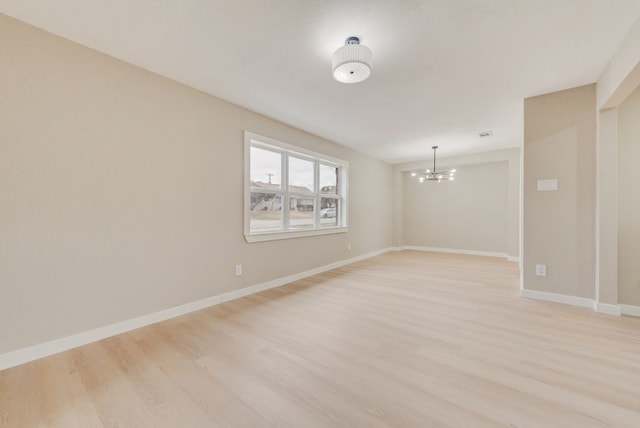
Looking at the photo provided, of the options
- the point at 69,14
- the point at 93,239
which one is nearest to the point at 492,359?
the point at 93,239

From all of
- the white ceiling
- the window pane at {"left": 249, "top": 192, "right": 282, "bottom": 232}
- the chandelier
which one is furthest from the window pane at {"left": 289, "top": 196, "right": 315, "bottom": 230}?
the chandelier

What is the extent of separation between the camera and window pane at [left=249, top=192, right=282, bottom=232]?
3621 millimetres

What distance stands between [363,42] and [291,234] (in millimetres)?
2756

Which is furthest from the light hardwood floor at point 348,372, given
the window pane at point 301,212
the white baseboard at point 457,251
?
the white baseboard at point 457,251

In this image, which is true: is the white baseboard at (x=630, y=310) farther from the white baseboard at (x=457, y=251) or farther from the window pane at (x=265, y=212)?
the window pane at (x=265, y=212)

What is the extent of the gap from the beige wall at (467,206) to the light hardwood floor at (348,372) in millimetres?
3688

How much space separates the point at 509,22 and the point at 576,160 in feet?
6.88

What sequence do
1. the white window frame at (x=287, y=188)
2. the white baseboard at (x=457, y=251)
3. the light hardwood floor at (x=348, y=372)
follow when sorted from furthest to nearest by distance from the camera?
the white baseboard at (x=457, y=251) < the white window frame at (x=287, y=188) < the light hardwood floor at (x=348, y=372)

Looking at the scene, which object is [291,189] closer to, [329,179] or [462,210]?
[329,179]

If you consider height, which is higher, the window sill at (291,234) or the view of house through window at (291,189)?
the view of house through window at (291,189)

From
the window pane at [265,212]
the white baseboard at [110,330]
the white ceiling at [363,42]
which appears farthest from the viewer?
the window pane at [265,212]

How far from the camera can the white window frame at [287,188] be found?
340cm

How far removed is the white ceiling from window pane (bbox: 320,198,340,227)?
79.4 inches

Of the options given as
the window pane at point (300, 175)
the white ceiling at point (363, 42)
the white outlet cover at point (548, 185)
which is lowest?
the white outlet cover at point (548, 185)
